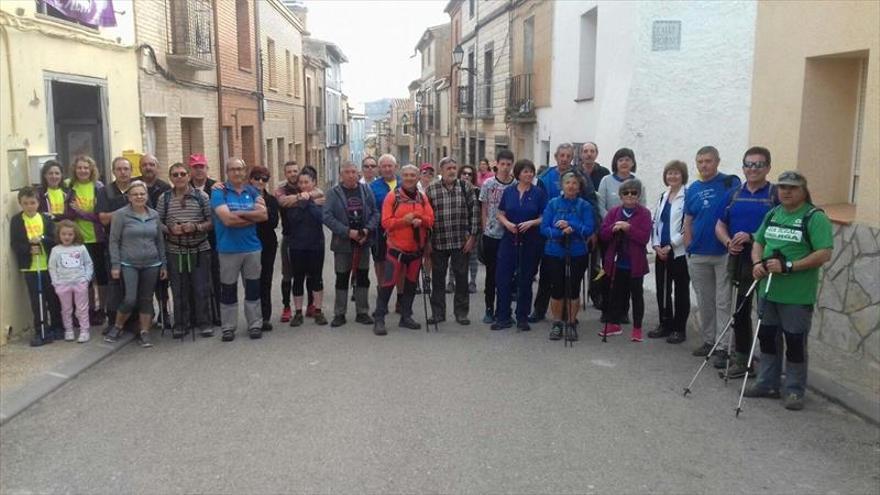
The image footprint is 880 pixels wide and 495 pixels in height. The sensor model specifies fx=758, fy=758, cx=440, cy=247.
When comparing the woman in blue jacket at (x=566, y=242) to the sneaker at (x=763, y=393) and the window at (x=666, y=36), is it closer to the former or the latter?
the sneaker at (x=763, y=393)

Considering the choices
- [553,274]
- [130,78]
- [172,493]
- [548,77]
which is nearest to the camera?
[172,493]

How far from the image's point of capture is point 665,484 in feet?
14.2

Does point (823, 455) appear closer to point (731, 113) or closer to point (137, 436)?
point (137, 436)

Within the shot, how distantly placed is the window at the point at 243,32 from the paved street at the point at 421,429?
1272 centimetres

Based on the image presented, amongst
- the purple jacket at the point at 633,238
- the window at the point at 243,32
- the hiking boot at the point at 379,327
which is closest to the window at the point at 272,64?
the window at the point at 243,32

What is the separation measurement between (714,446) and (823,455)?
2.17 ft

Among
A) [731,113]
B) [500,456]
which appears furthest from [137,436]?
[731,113]

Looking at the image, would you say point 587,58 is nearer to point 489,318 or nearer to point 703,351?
point 489,318

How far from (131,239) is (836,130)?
23.1 feet

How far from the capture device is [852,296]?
6828 millimetres

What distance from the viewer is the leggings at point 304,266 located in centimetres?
818

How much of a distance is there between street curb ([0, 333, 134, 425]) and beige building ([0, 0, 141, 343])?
1058 millimetres

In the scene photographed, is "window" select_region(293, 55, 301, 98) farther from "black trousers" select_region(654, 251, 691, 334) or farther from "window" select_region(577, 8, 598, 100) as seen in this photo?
"black trousers" select_region(654, 251, 691, 334)

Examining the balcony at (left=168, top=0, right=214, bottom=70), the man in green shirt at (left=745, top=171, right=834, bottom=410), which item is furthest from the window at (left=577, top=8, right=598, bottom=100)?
the man in green shirt at (left=745, top=171, right=834, bottom=410)
